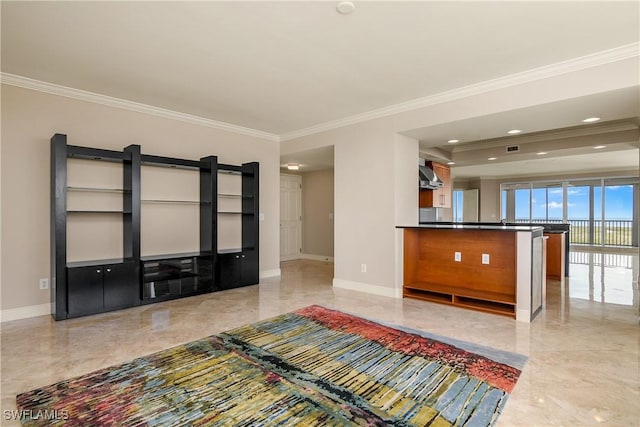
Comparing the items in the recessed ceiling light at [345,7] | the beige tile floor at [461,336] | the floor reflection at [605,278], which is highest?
the recessed ceiling light at [345,7]

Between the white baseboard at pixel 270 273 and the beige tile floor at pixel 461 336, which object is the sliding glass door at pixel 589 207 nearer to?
the beige tile floor at pixel 461 336

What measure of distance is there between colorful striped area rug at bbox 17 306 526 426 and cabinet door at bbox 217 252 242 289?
80.5 inches

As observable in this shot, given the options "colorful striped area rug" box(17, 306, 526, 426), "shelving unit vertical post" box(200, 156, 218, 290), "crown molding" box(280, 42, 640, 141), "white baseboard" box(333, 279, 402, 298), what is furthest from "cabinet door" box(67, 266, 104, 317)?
"crown molding" box(280, 42, 640, 141)

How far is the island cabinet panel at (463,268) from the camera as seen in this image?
13.5 ft

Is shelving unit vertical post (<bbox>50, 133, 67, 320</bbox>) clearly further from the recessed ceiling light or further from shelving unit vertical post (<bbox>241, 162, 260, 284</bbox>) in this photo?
the recessed ceiling light

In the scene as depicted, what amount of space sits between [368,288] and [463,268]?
4.63 feet

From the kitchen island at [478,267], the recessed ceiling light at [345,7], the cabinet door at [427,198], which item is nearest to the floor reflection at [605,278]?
the kitchen island at [478,267]

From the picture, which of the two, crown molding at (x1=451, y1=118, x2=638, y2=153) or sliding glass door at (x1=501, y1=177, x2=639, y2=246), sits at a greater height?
crown molding at (x1=451, y1=118, x2=638, y2=153)

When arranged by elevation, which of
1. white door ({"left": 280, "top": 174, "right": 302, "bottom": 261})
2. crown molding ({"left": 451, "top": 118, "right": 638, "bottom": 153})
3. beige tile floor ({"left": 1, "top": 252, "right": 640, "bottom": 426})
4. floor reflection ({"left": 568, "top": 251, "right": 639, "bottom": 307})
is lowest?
beige tile floor ({"left": 1, "top": 252, "right": 640, "bottom": 426})

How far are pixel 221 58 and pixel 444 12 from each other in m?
2.05

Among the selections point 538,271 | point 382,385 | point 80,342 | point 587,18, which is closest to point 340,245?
point 538,271

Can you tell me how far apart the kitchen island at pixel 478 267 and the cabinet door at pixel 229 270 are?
104 inches

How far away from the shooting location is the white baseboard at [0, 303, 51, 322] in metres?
3.69

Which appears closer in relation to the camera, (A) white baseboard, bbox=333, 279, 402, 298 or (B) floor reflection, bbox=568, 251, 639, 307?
(B) floor reflection, bbox=568, 251, 639, 307
